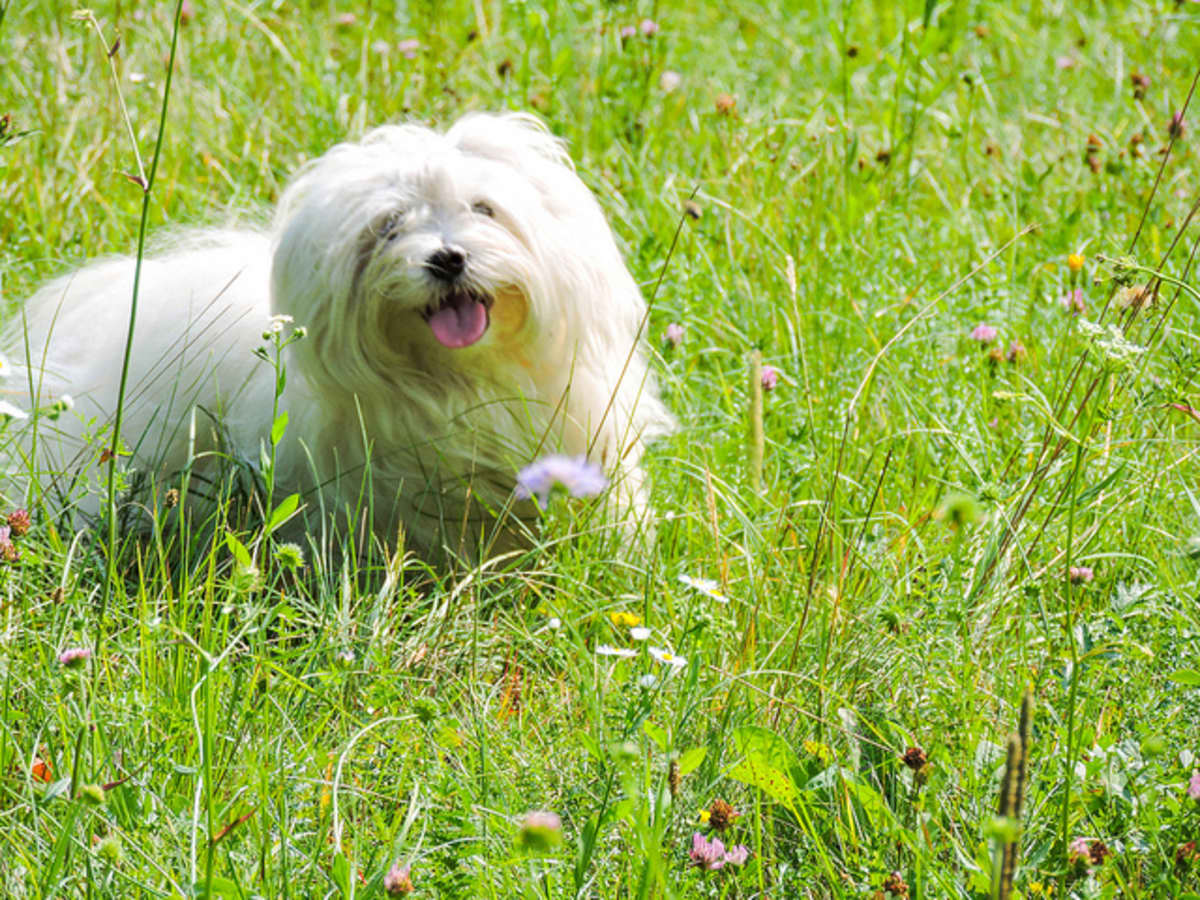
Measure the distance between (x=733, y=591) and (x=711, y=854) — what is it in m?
0.92

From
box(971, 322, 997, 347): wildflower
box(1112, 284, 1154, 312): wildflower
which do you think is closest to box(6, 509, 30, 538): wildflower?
box(1112, 284, 1154, 312): wildflower

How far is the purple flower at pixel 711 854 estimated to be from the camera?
1674mm

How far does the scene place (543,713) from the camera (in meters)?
2.33

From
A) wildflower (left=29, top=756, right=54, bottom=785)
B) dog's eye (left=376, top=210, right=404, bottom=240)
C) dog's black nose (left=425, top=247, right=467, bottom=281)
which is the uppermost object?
dog's eye (left=376, top=210, right=404, bottom=240)

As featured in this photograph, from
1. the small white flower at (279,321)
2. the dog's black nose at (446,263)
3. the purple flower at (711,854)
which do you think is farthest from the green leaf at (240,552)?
the dog's black nose at (446,263)

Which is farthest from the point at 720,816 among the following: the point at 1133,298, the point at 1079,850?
the point at 1133,298

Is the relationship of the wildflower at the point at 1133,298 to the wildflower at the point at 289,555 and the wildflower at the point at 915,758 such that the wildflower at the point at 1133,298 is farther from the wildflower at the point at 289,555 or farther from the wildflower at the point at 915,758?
the wildflower at the point at 289,555

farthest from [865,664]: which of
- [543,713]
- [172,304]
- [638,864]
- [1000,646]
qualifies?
[172,304]

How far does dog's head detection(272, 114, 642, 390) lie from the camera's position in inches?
115

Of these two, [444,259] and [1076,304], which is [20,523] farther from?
[1076,304]

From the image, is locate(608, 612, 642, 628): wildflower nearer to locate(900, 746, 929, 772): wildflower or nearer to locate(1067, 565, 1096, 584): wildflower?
locate(900, 746, 929, 772): wildflower

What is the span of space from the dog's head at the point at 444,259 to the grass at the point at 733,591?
1.30ft

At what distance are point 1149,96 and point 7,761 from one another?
14.4ft

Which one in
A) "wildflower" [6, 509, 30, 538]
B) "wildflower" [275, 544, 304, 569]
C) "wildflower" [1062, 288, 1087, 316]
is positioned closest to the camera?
"wildflower" [275, 544, 304, 569]
